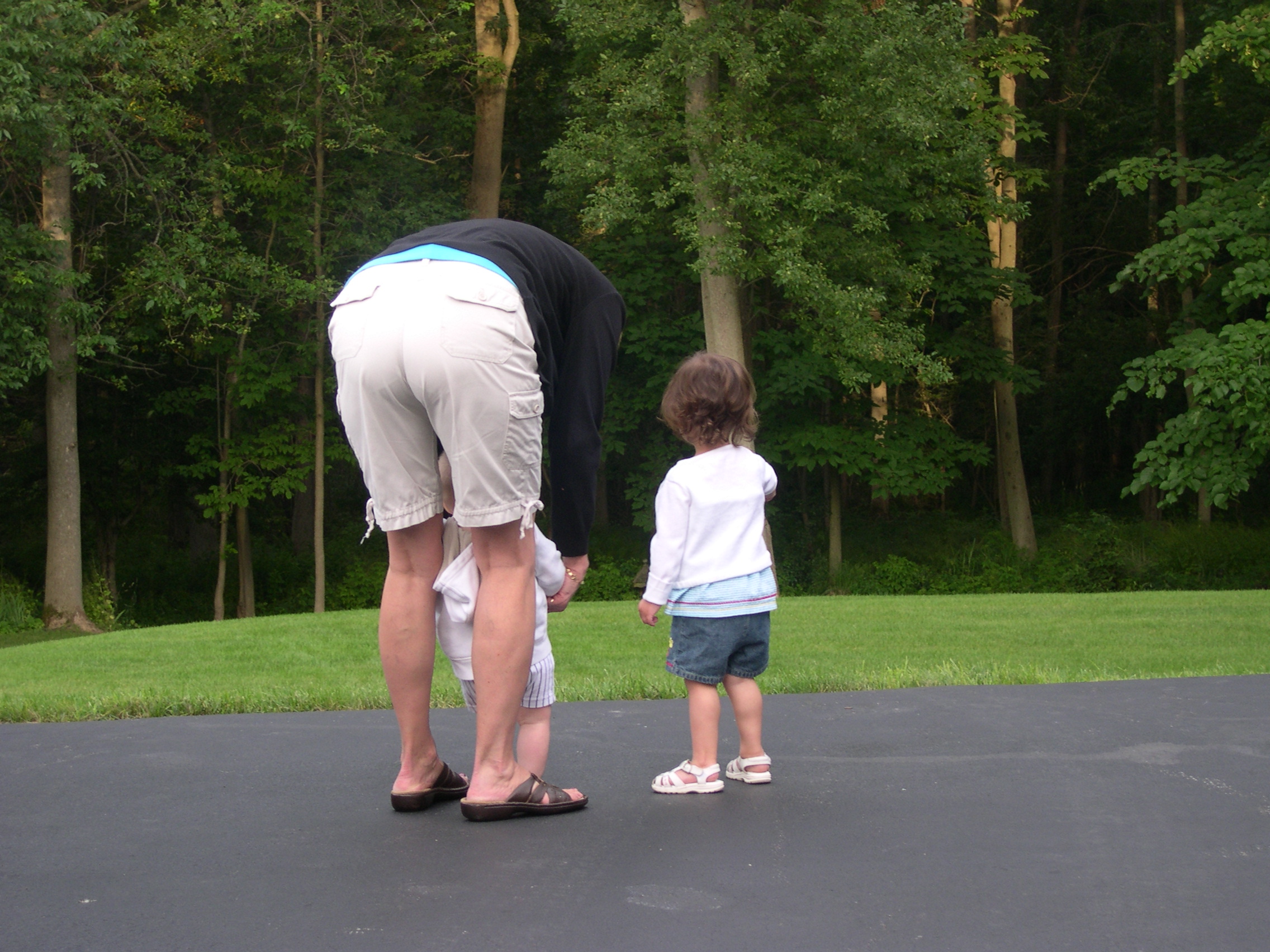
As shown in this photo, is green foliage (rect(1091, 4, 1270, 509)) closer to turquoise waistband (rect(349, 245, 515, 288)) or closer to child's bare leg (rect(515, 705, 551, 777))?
child's bare leg (rect(515, 705, 551, 777))

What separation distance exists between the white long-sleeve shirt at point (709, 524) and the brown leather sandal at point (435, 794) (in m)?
0.70

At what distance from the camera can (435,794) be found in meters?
2.94

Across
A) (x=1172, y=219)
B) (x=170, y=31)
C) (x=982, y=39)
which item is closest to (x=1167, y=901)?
(x=1172, y=219)

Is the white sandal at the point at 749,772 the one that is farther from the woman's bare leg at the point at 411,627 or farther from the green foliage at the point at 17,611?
the green foliage at the point at 17,611

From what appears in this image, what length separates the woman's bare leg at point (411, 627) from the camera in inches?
111

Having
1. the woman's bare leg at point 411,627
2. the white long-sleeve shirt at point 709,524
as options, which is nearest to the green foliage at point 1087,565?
the white long-sleeve shirt at point 709,524

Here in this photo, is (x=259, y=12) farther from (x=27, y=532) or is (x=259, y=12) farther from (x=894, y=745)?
(x=894, y=745)

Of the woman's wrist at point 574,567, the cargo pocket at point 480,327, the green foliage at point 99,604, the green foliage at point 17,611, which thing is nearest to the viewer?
the cargo pocket at point 480,327

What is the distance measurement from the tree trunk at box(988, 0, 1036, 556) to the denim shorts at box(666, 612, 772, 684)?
1923 cm

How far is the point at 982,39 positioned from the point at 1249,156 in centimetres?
622

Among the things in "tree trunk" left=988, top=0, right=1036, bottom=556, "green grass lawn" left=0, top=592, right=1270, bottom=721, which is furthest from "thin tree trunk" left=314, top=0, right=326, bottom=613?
"tree trunk" left=988, top=0, right=1036, bottom=556

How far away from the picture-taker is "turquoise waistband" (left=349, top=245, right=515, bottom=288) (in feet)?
8.82

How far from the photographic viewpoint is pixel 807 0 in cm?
1666

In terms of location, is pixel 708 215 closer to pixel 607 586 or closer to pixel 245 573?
pixel 607 586
